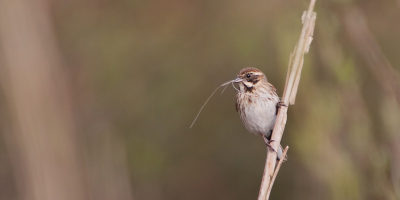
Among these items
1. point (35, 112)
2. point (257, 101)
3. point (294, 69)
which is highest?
point (35, 112)

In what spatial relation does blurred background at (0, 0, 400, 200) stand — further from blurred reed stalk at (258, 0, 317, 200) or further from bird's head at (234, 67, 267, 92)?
blurred reed stalk at (258, 0, 317, 200)

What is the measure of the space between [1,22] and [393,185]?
15.3 ft

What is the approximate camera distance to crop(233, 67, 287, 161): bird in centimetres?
339

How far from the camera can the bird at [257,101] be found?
3389 mm

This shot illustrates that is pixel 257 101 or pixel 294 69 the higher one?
pixel 294 69

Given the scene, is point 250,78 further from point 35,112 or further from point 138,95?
point 35,112

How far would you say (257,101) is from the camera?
343 cm

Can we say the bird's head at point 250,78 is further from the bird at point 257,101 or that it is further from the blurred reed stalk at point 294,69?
the blurred reed stalk at point 294,69

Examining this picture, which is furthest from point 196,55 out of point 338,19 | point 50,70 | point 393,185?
→ point 393,185

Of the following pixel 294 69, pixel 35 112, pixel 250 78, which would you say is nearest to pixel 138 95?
pixel 35 112

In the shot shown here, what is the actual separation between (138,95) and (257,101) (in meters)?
2.42

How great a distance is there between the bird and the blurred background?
3.52 feet

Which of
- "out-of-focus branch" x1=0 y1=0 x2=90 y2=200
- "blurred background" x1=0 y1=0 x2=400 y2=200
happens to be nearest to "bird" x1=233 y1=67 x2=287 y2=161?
"blurred background" x1=0 y1=0 x2=400 y2=200

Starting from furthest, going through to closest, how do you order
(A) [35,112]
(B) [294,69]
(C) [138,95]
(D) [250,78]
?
(C) [138,95], (A) [35,112], (D) [250,78], (B) [294,69]
